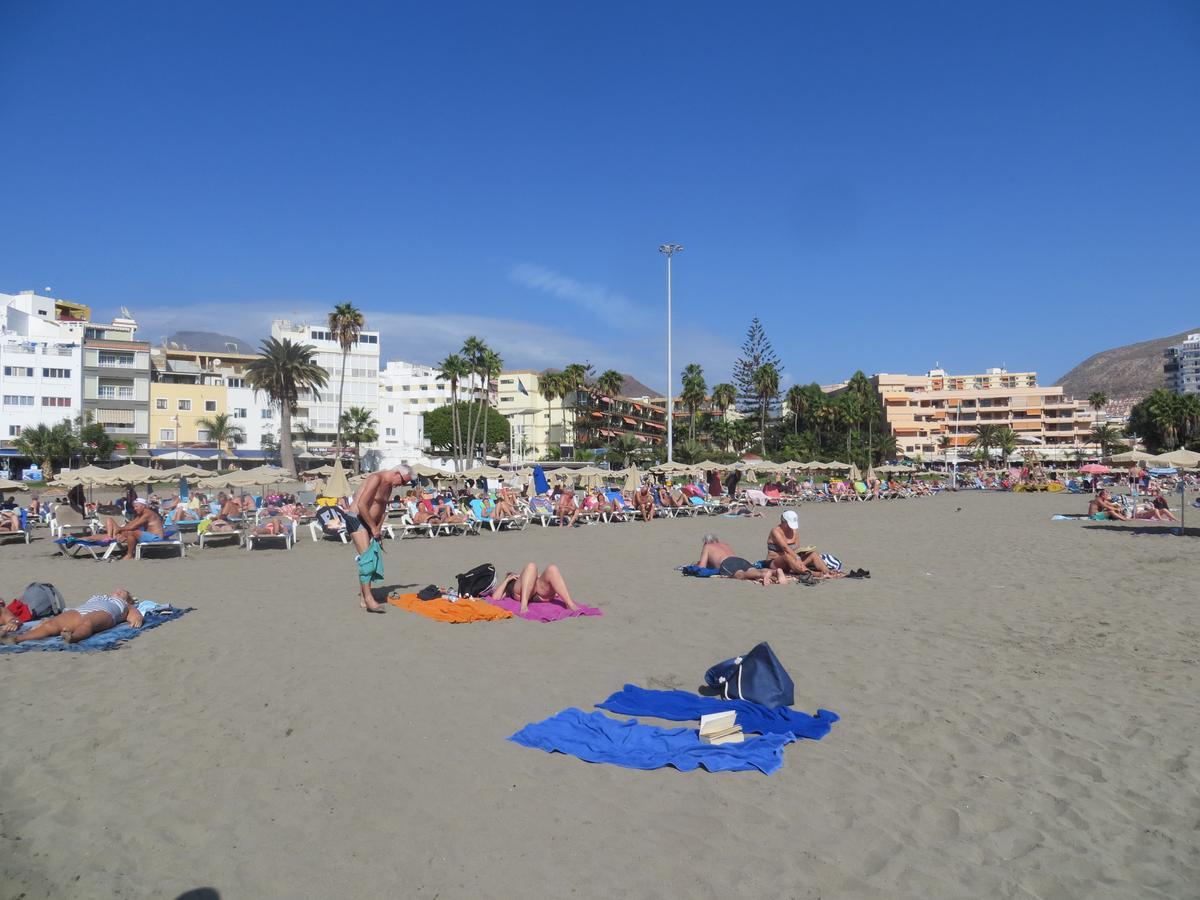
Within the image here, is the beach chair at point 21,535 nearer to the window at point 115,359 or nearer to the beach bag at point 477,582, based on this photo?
the beach bag at point 477,582

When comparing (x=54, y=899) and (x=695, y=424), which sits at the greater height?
(x=695, y=424)

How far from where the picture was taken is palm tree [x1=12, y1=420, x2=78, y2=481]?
53438 mm

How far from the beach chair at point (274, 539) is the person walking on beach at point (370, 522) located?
7.45 m

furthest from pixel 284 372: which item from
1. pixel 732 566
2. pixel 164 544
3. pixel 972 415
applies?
pixel 972 415

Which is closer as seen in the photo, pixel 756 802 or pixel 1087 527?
pixel 756 802

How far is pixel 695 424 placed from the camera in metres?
85.8

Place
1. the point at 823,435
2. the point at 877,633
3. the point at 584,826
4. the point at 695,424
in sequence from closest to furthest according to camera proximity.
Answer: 1. the point at 584,826
2. the point at 877,633
3. the point at 823,435
4. the point at 695,424

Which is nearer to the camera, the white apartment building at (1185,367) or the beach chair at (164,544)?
the beach chair at (164,544)

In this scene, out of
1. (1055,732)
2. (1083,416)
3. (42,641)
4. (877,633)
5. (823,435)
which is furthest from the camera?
(1083,416)

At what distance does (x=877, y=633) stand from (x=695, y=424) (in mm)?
79080

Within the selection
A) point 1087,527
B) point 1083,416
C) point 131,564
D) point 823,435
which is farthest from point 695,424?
point 131,564

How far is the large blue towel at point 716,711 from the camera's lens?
4.75 meters

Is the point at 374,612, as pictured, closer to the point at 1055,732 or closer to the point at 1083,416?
the point at 1055,732

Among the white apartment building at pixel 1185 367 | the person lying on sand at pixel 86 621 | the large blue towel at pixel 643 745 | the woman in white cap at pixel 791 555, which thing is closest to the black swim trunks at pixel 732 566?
the woman in white cap at pixel 791 555
